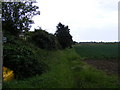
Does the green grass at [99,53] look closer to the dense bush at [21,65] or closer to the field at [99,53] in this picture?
the field at [99,53]

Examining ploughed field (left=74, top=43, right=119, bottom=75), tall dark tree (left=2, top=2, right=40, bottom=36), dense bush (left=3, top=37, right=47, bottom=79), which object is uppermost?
tall dark tree (left=2, top=2, right=40, bottom=36)

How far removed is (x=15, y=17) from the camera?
56.3ft

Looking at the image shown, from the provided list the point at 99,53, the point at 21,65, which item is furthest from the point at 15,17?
the point at 99,53

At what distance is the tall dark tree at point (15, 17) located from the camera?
16.7 meters

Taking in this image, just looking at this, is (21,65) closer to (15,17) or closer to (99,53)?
→ (15,17)

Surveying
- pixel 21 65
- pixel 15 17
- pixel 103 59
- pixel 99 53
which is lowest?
pixel 103 59

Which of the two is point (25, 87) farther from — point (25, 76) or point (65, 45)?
point (65, 45)

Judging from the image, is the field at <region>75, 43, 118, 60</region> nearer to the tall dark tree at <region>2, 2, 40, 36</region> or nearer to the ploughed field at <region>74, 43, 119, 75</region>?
the ploughed field at <region>74, 43, 119, 75</region>

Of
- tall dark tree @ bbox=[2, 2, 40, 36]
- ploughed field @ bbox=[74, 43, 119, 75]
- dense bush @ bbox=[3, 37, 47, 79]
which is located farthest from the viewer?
tall dark tree @ bbox=[2, 2, 40, 36]

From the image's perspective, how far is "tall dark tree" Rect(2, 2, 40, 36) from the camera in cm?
1671

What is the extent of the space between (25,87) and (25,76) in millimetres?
2028

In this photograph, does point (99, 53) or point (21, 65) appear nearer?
point (21, 65)

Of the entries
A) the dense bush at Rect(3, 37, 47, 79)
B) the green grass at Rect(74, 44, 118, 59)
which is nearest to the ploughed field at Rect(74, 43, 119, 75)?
the green grass at Rect(74, 44, 118, 59)

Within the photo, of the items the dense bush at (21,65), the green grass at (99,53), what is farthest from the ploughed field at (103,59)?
the dense bush at (21,65)
